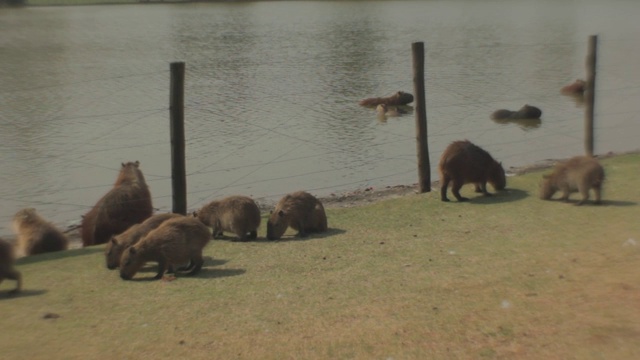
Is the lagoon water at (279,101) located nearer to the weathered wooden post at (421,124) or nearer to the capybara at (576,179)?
the weathered wooden post at (421,124)

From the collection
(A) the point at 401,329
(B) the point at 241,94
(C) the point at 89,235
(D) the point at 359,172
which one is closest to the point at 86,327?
(A) the point at 401,329

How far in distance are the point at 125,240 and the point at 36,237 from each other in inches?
72.7

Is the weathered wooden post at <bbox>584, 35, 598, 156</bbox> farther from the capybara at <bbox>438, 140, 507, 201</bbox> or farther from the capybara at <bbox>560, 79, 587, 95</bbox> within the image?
the capybara at <bbox>560, 79, 587, 95</bbox>

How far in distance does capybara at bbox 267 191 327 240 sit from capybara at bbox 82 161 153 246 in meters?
1.79

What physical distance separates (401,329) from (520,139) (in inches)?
420

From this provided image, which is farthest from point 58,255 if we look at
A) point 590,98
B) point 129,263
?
point 590,98

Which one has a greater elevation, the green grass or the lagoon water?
the lagoon water

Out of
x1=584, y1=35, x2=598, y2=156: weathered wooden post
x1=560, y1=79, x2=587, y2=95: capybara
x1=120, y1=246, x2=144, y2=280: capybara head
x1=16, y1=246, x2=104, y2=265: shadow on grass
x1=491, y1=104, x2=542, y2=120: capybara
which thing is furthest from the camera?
x1=560, y1=79, x2=587, y2=95: capybara

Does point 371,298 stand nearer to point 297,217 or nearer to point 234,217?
point 297,217

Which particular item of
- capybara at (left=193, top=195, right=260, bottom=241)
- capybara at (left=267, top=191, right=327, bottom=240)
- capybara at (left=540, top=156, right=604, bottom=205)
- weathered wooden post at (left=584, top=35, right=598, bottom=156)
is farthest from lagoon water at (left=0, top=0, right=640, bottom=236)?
capybara at (left=540, top=156, right=604, bottom=205)

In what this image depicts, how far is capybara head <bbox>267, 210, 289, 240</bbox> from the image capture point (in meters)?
8.46

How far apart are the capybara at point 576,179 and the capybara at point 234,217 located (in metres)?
3.01

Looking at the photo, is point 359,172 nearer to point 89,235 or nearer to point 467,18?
point 89,235

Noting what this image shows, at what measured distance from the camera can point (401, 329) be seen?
17.7 feet
